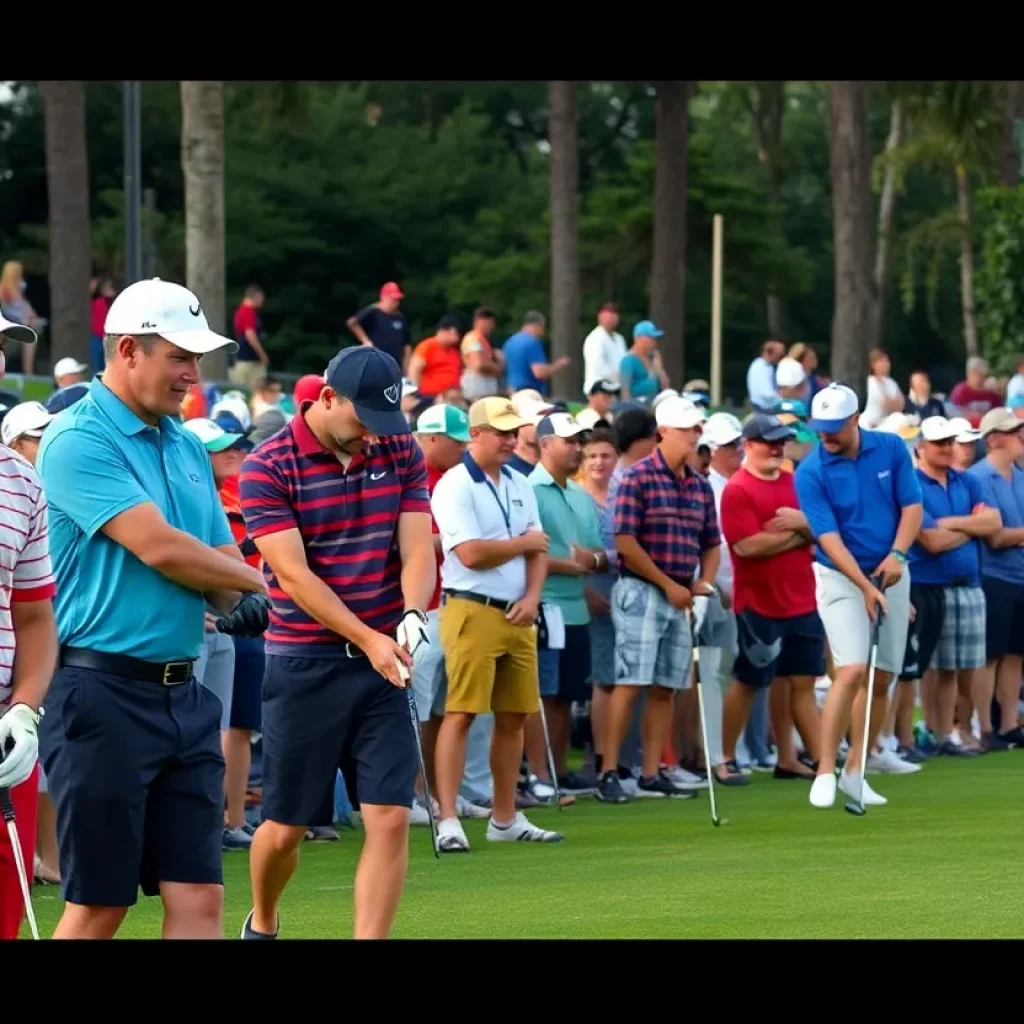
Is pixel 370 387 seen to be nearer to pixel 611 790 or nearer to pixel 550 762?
pixel 550 762

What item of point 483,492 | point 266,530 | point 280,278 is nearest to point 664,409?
point 483,492

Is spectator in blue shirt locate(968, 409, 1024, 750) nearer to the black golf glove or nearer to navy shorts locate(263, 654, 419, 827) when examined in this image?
navy shorts locate(263, 654, 419, 827)

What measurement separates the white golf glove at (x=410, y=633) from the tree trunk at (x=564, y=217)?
85.8 ft

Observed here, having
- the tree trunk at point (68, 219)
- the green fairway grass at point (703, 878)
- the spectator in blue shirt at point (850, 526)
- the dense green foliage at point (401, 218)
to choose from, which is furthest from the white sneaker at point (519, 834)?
the dense green foliage at point (401, 218)

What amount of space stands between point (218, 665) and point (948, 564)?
6721 mm

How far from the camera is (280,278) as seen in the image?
181ft

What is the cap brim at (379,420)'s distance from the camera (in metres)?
7.79

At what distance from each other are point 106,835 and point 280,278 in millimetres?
49179

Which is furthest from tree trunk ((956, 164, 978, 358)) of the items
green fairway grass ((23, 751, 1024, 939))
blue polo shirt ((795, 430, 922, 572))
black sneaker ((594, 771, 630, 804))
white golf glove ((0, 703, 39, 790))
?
white golf glove ((0, 703, 39, 790))

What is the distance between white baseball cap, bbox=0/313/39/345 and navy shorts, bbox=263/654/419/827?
1.93 metres

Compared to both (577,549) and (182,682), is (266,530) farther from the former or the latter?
(577,549)

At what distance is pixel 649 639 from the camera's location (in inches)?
558

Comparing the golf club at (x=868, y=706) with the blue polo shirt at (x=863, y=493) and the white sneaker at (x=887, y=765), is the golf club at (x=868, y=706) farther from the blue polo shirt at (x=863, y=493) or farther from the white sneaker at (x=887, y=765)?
the white sneaker at (x=887, y=765)

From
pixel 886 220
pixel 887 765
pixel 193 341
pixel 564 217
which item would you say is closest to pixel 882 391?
pixel 564 217
